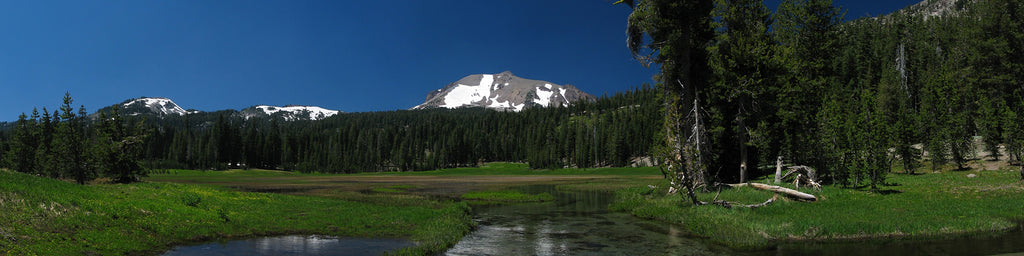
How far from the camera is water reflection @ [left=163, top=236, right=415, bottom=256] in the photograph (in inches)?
642

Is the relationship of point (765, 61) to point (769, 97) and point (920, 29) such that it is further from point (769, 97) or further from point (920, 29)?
point (920, 29)

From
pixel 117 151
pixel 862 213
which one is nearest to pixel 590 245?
pixel 862 213

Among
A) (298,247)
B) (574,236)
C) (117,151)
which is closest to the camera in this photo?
(298,247)

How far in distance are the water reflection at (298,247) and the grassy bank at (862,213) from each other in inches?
513

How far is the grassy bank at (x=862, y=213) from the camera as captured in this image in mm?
18141

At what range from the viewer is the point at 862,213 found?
21.0 meters

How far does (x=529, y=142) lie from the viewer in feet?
627

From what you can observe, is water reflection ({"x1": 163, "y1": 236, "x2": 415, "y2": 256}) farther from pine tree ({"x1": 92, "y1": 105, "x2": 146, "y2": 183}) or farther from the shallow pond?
pine tree ({"x1": 92, "y1": 105, "x2": 146, "y2": 183})

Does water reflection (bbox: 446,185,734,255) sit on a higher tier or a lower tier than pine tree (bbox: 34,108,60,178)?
lower

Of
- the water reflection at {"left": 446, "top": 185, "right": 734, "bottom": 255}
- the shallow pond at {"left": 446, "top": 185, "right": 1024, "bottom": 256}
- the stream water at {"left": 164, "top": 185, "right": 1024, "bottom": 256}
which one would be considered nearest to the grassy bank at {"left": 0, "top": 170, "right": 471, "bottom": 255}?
the stream water at {"left": 164, "top": 185, "right": 1024, "bottom": 256}

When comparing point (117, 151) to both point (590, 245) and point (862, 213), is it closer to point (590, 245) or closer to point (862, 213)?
point (590, 245)

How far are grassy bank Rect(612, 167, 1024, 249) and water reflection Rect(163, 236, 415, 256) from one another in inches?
513

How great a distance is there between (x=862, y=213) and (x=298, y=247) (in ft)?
76.9

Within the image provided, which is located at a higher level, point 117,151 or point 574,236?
point 117,151
